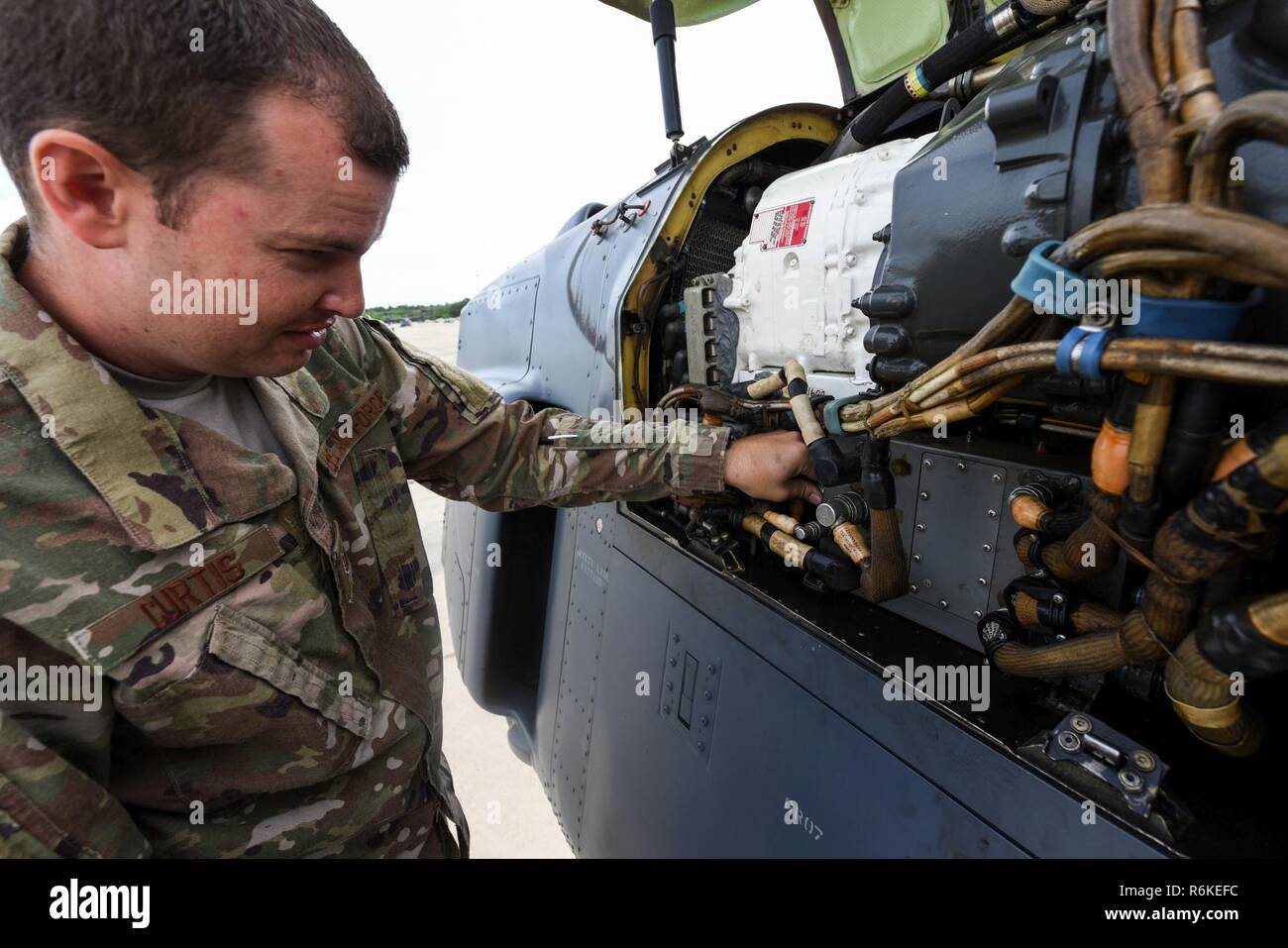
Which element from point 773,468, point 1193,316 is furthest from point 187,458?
point 1193,316

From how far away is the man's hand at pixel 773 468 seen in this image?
134cm

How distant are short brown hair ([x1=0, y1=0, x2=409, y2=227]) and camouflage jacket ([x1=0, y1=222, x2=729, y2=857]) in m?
0.27

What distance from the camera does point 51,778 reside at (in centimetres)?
81

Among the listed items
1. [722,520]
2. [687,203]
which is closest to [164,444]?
[722,520]

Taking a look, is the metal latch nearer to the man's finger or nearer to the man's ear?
the man's finger

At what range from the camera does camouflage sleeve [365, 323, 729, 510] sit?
4.86ft

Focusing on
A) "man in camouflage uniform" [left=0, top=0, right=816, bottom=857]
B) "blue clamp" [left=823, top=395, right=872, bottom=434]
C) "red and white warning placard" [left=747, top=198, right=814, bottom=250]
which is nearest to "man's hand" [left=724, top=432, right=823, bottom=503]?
"blue clamp" [left=823, top=395, right=872, bottom=434]

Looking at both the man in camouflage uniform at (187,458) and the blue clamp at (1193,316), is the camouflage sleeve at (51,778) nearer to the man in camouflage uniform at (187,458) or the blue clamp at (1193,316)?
the man in camouflage uniform at (187,458)

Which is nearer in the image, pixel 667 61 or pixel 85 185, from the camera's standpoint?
pixel 85 185

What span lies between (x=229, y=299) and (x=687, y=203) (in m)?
1.17

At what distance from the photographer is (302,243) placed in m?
0.88

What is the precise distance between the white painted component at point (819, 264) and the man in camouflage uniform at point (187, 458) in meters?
0.73

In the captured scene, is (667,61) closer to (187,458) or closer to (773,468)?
(773,468)

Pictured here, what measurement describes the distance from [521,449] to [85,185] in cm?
91
